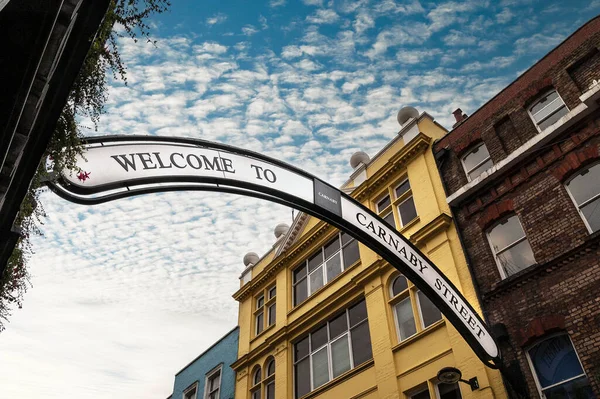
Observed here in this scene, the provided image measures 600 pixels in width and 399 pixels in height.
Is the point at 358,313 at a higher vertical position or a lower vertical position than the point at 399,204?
lower

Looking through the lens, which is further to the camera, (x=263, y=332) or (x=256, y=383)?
(x=263, y=332)

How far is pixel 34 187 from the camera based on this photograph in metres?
3.88

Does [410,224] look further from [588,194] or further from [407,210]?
[588,194]

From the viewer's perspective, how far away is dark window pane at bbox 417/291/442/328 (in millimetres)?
13170

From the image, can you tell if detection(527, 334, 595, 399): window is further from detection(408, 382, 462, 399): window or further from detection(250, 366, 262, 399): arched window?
detection(250, 366, 262, 399): arched window

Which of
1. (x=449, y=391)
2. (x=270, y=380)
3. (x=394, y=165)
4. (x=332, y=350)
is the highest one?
(x=394, y=165)

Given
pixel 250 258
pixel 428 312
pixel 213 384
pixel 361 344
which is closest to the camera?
pixel 428 312

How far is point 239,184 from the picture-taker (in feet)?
19.3

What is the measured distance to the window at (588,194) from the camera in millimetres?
10766

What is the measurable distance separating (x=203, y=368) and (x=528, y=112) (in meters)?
18.0

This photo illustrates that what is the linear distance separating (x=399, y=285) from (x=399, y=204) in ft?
9.73

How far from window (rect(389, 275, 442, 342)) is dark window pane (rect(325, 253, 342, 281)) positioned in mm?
3044

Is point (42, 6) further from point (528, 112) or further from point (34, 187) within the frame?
point (528, 112)

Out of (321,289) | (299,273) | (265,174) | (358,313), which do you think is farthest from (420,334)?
(265,174)
